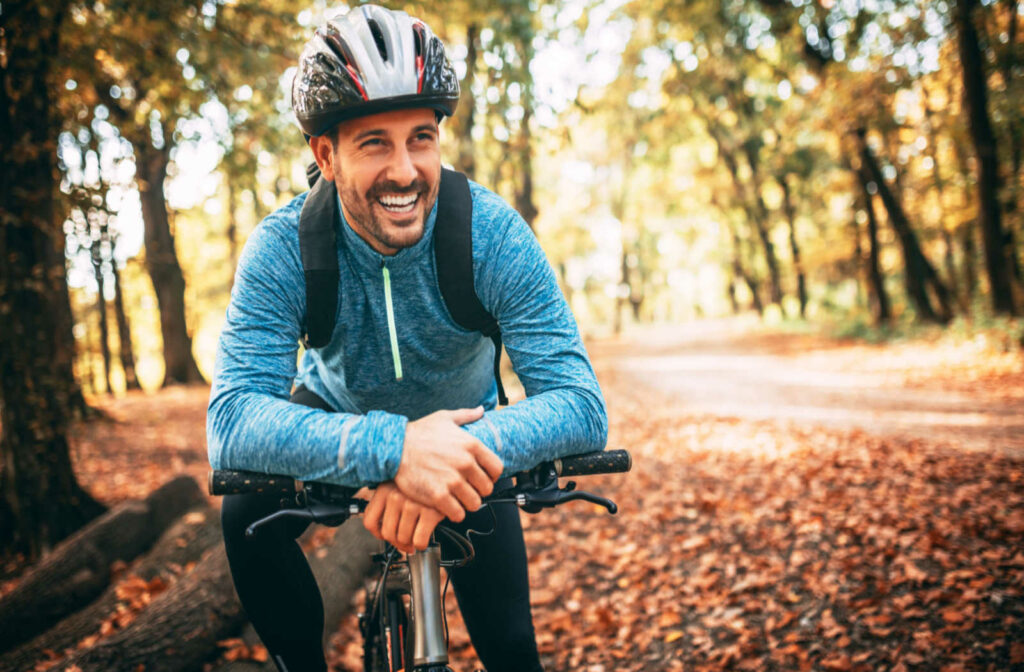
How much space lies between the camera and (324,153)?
1.90 meters

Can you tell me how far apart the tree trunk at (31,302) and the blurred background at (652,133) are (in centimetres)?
25

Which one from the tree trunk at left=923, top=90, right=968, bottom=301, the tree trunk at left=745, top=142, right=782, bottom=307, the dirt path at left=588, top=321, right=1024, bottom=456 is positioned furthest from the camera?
the tree trunk at left=745, top=142, right=782, bottom=307

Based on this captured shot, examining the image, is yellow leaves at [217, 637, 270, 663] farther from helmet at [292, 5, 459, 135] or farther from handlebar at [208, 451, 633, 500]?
helmet at [292, 5, 459, 135]

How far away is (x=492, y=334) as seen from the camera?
1960mm

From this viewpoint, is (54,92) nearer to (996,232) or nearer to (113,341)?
(996,232)

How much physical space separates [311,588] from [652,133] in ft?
74.0

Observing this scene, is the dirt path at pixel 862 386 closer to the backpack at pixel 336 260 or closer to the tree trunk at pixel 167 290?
the backpack at pixel 336 260

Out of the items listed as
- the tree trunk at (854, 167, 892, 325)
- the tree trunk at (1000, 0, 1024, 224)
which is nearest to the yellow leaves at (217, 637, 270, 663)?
the tree trunk at (1000, 0, 1024, 224)

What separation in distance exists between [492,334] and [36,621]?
4.15 metres

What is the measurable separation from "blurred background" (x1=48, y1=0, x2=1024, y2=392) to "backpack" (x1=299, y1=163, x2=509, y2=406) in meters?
4.19

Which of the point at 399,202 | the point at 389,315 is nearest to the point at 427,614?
the point at 389,315

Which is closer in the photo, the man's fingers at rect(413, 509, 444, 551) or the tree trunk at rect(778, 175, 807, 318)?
the man's fingers at rect(413, 509, 444, 551)

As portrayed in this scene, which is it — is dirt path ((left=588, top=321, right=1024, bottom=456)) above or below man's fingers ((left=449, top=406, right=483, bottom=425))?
below

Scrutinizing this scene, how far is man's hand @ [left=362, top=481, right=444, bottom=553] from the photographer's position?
142cm
